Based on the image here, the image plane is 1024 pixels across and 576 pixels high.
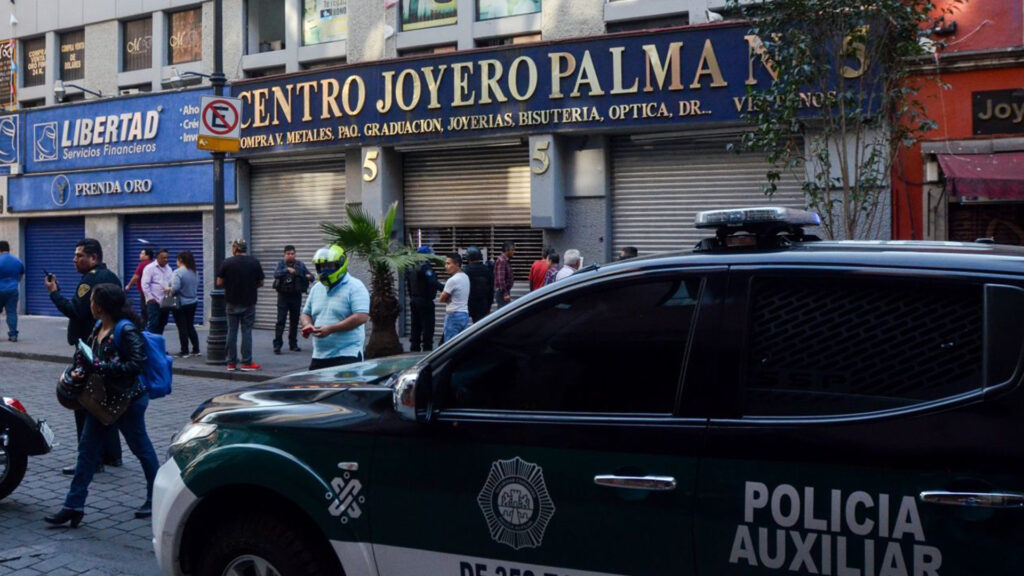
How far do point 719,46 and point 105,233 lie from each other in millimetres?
14787

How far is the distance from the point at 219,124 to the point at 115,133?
861cm

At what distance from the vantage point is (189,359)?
1518 centimetres

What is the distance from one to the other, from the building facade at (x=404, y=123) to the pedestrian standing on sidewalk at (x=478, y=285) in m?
2.20

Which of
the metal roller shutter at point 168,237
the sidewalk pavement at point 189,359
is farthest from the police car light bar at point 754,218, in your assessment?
the metal roller shutter at point 168,237

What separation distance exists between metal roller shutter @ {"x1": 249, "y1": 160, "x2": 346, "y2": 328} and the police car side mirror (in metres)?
15.7

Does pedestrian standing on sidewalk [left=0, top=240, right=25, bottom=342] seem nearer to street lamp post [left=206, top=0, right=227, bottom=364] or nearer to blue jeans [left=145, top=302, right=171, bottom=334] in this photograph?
blue jeans [left=145, top=302, right=171, bottom=334]

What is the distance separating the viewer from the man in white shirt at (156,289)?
15.2 meters

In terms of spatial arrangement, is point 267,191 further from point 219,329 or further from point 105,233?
point 219,329

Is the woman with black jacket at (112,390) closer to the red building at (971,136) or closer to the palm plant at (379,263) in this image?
the palm plant at (379,263)

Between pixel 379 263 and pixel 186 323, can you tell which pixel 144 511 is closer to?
pixel 379 263

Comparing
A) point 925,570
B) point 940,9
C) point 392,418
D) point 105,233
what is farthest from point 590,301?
point 105,233

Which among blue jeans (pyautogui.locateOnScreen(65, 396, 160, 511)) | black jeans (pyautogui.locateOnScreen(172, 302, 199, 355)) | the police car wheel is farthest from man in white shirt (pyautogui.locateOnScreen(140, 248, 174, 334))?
the police car wheel

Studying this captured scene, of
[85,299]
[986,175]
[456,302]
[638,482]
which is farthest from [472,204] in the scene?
[638,482]

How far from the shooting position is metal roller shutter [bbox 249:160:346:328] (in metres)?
→ 19.3
